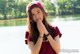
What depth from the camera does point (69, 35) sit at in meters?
1.88

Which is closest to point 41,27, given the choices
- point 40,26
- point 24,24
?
point 40,26

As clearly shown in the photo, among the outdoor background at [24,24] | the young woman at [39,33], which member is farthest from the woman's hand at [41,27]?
the outdoor background at [24,24]

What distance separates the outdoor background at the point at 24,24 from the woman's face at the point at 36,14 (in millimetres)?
833

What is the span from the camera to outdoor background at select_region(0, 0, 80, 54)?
1.87 meters

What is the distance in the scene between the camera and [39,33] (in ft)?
3.36

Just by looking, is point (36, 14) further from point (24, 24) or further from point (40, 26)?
point (24, 24)

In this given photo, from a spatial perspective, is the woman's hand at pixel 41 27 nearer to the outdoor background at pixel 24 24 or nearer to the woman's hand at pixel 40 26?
the woman's hand at pixel 40 26

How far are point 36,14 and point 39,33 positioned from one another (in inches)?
3.9

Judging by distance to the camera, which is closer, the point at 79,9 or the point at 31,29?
the point at 31,29

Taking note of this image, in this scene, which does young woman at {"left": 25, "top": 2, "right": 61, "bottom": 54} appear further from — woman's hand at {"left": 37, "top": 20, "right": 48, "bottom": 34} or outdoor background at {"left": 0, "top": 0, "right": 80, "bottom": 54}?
outdoor background at {"left": 0, "top": 0, "right": 80, "bottom": 54}

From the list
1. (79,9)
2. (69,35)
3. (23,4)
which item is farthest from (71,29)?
(23,4)

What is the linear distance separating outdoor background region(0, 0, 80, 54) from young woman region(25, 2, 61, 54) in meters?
0.81

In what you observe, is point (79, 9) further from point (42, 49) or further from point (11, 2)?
point (42, 49)

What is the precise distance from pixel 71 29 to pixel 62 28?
0.09 metres
